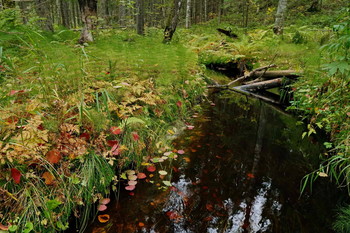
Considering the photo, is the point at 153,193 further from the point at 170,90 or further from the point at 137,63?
the point at 137,63

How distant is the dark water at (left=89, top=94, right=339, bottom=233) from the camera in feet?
7.20

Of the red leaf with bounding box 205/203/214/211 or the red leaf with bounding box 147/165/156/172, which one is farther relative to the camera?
the red leaf with bounding box 147/165/156/172

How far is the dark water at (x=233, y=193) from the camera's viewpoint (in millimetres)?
2193

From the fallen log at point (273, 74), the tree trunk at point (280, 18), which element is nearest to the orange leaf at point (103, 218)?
the fallen log at point (273, 74)

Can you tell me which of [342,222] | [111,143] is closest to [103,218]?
[111,143]

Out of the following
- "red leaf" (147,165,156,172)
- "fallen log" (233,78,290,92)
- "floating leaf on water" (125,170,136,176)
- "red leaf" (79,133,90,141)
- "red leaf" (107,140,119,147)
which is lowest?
"red leaf" (147,165,156,172)

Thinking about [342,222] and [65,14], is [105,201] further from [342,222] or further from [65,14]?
[65,14]

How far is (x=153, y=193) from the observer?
8.32 feet

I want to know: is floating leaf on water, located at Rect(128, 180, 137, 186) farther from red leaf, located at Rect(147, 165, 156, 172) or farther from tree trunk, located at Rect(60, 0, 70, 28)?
tree trunk, located at Rect(60, 0, 70, 28)

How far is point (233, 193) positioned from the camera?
8.59 feet

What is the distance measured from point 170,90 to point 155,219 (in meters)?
2.53

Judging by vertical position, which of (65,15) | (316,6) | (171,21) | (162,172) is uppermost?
(316,6)

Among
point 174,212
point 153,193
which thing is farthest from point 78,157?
point 174,212

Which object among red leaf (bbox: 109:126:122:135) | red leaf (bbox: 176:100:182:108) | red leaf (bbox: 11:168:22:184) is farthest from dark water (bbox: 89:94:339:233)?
red leaf (bbox: 11:168:22:184)
